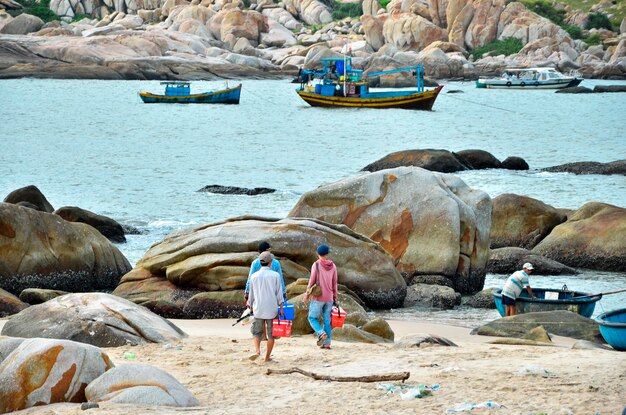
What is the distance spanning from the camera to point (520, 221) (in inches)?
1020

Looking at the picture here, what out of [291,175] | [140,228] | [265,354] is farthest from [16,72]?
[265,354]

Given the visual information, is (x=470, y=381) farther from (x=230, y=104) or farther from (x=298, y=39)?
(x=298, y=39)

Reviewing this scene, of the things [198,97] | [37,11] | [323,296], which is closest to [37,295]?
[323,296]

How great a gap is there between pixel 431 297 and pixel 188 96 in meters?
69.6

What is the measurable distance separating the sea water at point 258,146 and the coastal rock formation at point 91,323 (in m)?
5.60

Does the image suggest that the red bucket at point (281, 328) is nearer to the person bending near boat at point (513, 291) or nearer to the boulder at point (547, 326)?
the boulder at point (547, 326)

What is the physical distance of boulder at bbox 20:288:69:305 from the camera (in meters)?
17.8

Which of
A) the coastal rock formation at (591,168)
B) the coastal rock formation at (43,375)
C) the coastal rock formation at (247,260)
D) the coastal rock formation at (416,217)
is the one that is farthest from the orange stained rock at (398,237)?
the coastal rock formation at (591,168)

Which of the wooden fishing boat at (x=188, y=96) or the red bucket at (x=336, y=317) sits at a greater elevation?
the red bucket at (x=336, y=317)

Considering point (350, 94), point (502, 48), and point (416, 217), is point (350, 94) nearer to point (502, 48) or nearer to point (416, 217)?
point (416, 217)

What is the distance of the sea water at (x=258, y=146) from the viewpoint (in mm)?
34844

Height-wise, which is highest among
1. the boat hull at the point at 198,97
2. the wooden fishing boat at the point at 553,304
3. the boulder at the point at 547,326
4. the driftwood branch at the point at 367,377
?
the driftwood branch at the point at 367,377

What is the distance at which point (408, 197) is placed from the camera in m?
21.2

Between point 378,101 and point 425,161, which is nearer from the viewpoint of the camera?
point 425,161
